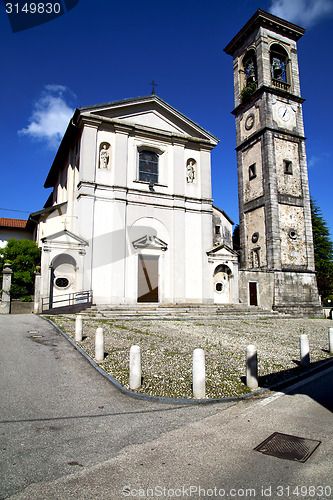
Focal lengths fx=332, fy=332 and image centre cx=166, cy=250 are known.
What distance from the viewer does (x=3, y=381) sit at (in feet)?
20.0

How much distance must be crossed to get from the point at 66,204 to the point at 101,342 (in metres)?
17.8

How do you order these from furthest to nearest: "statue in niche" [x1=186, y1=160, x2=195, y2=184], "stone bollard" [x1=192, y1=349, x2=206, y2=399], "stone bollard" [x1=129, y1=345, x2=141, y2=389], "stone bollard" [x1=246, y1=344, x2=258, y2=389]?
"statue in niche" [x1=186, y1=160, x2=195, y2=184] → "stone bollard" [x1=246, y1=344, x2=258, y2=389] → "stone bollard" [x1=129, y1=345, x2=141, y2=389] → "stone bollard" [x1=192, y1=349, x2=206, y2=399]

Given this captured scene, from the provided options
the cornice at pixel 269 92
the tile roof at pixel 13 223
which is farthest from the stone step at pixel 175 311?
the tile roof at pixel 13 223

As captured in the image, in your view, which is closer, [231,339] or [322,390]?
[322,390]

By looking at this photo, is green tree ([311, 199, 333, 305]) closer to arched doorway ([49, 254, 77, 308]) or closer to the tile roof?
arched doorway ([49, 254, 77, 308])

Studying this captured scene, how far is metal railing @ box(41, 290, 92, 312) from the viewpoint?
18.6 m

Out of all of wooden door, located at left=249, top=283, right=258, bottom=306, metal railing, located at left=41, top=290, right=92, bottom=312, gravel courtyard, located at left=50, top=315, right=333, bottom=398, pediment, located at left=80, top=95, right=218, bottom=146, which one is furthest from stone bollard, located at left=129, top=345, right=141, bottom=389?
wooden door, located at left=249, top=283, right=258, bottom=306

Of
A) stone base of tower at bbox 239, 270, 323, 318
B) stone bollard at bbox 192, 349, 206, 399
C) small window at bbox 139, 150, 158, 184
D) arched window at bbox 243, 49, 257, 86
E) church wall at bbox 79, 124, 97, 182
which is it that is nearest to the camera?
stone bollard at bbox 192, 349, 206, 399

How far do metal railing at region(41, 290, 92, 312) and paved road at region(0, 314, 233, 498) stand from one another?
1131 centimetres

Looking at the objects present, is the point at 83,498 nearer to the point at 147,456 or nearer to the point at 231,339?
the point at 147,456

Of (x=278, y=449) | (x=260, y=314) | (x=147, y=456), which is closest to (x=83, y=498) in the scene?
(x=147, y=456)

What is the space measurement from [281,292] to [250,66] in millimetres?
20278

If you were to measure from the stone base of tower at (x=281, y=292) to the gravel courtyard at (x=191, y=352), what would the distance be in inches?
389

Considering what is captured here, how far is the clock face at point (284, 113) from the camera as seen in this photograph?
2750 cm
